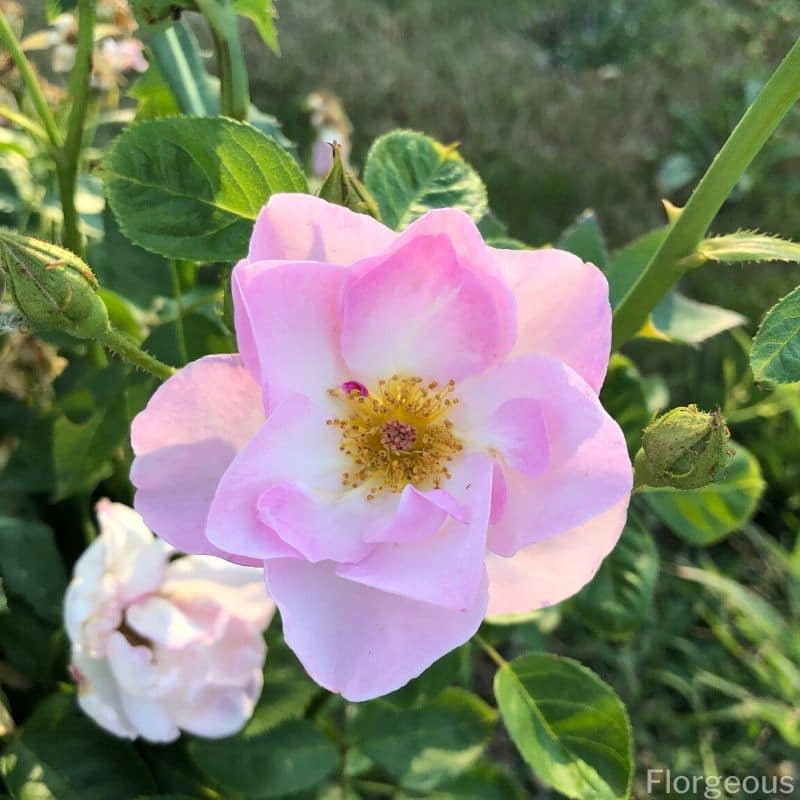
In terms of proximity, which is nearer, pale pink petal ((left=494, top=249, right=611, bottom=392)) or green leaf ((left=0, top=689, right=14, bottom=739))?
pale pink petal ((left=494, top=249, right=611, bottom=392))

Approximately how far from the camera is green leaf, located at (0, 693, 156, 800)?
56 cm

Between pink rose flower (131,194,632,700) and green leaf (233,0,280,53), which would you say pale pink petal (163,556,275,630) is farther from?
green leaf (233,0,280,53)

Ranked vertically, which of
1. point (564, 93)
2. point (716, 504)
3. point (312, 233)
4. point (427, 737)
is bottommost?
point (564, 93)

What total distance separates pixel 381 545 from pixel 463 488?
2.0 inches

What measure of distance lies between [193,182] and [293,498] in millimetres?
174

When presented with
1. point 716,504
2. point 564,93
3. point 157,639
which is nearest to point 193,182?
point 157,639

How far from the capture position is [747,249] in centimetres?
43

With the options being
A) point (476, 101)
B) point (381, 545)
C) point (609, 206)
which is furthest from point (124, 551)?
point (476, 101)

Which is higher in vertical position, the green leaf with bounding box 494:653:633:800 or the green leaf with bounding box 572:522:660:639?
the green leaf with bounding box 494:653:633:800

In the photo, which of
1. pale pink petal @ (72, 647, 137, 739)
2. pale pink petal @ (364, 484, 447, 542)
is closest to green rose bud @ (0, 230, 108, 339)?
pale pink petal @ (364, 484, 447, 542)

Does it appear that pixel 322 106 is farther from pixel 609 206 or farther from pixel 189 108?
pixel 609 206

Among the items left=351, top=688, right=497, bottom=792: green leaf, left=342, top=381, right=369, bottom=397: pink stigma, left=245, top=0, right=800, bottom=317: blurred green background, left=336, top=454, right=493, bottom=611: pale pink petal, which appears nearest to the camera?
left=336, top=454, right=493, bottom=611: pale pink petal

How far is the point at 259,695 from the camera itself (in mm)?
630

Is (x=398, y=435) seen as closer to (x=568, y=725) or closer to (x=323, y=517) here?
(x=323, y=517)
